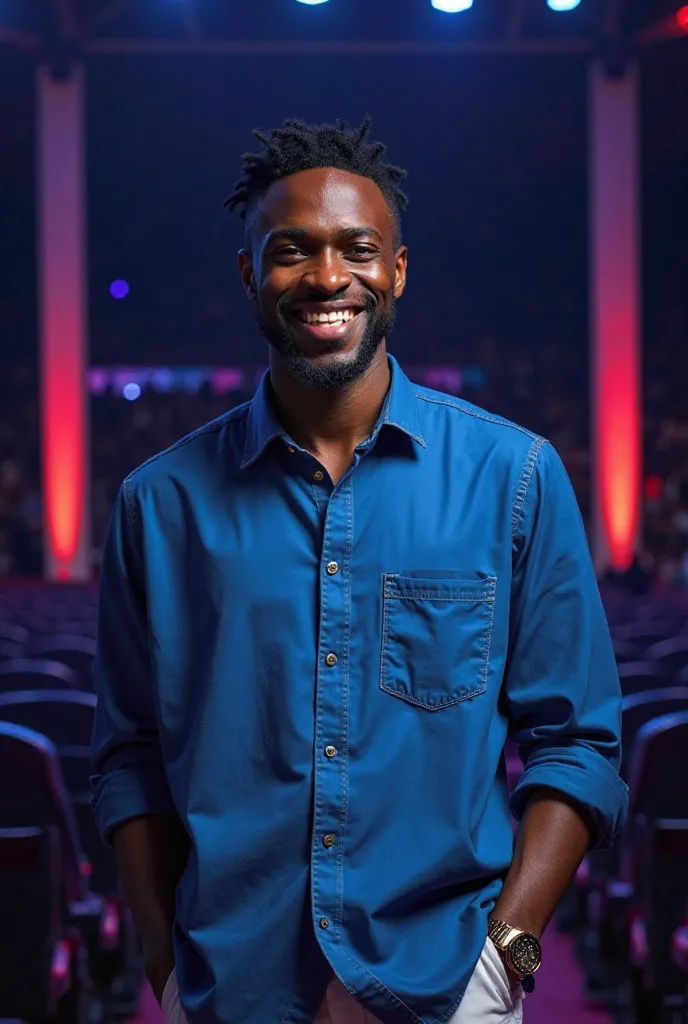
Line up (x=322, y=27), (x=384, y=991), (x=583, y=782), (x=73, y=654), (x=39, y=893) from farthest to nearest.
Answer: (x=322, y=27), (x=73, y=654), (x=39, y=893), (x=583, y=782), (x=384, y=991)

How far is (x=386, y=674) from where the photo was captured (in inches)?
58.5

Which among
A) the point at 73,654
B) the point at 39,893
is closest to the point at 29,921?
the point at 39,893

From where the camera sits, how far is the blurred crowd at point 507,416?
18312 mm

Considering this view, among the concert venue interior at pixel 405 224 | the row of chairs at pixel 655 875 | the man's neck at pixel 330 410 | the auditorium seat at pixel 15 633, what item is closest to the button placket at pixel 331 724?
the man's neck at pixel 330 410

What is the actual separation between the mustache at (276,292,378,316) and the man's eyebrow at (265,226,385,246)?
7cm

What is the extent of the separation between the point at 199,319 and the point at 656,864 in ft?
55.1

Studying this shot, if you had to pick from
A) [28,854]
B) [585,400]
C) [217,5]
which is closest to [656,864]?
[28,854]

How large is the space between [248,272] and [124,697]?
0.54 metres

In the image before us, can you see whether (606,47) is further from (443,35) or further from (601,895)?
Answer: (601,895)

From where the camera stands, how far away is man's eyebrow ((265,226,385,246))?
5.05ft

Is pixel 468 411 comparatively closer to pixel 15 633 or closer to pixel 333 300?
pixel 333 300

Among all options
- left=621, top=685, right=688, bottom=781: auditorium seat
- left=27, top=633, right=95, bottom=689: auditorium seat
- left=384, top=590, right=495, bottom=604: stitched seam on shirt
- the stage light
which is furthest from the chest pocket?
the stage light

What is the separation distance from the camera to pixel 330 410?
1.61 m

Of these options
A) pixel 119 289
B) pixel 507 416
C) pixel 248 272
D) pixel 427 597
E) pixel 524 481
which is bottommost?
pixel 427 597
